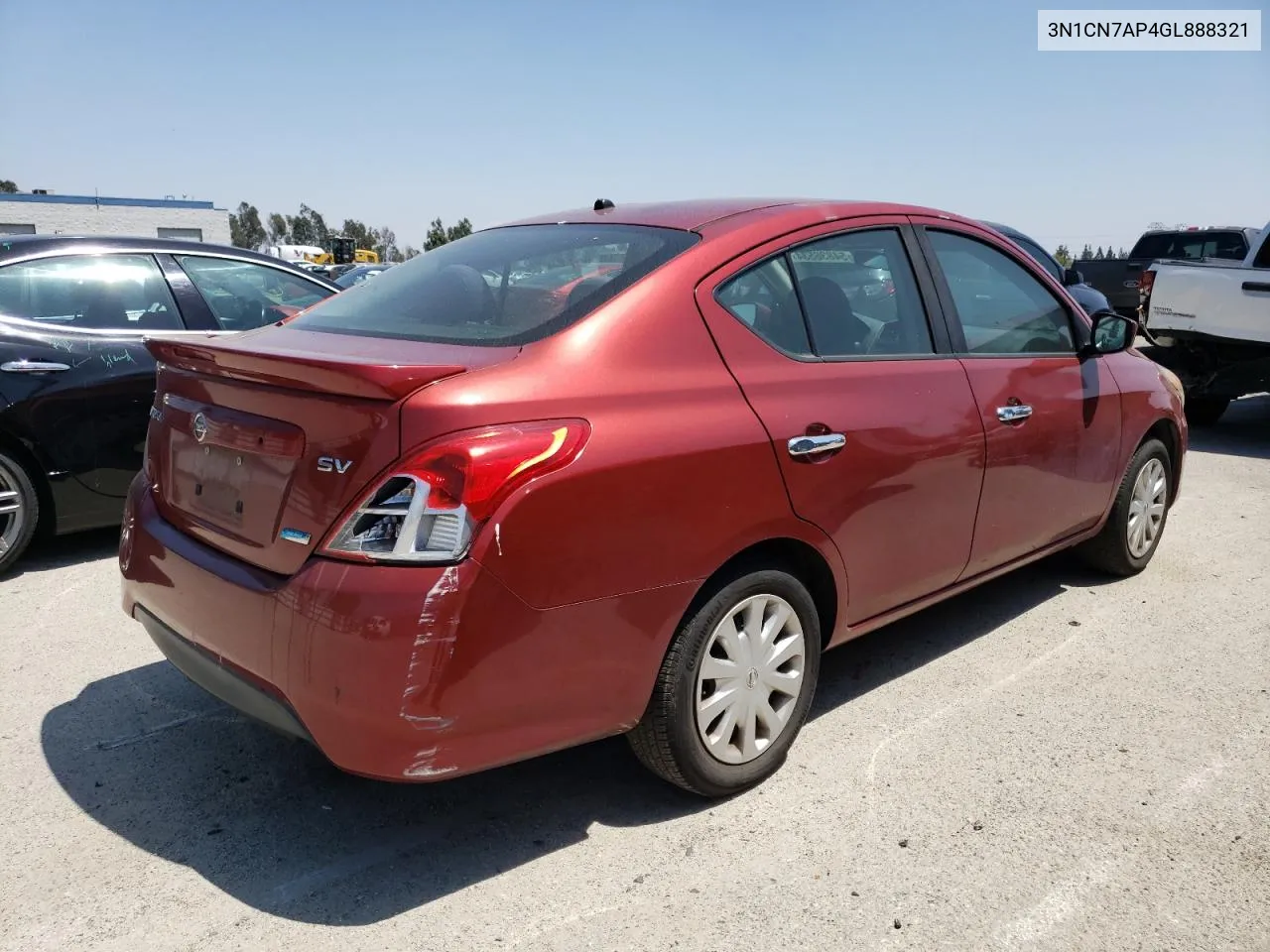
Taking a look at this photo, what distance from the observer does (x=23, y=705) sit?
3.57 meters

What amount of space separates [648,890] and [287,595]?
1165mm

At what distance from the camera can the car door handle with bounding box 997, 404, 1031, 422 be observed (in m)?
3.69

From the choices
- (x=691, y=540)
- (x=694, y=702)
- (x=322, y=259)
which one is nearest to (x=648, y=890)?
(x=694, y=702)

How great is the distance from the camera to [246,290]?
5832mm

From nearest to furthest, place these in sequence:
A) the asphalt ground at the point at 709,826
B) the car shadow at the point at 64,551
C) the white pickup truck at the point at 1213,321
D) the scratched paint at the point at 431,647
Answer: the scratched paint at the point at 431,647 < the asphalt ground at the point at 709,826 < the car shadow at the point at 64,551 < the white pickup truck at the point at 1213,321

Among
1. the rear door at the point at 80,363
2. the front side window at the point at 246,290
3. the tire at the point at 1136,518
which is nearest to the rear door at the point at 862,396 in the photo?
the tire at the point at 1136,518

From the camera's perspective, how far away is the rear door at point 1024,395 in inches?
146

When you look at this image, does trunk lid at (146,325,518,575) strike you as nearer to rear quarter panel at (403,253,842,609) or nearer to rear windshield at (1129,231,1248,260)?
rear quarter panel at (403,253,842,609)

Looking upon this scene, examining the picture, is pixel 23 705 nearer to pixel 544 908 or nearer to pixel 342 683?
pixel 342 683

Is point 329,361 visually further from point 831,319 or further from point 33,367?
point 33,367

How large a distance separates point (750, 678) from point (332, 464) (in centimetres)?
133

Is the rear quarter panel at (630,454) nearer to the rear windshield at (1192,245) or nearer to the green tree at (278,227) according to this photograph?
the rear windshield at (1192,245)

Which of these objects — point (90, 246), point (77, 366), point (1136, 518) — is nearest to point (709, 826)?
point (1136, 518)

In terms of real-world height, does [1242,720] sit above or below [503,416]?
below
